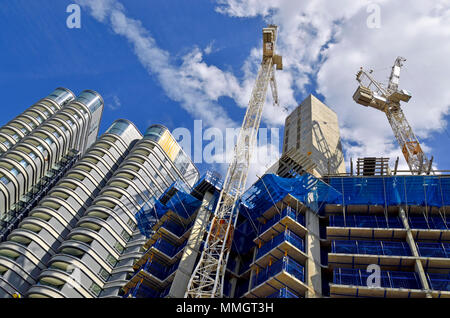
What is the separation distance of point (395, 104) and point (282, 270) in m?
45.6

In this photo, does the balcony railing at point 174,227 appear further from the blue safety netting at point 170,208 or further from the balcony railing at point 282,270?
the balcony railing at point 282,270

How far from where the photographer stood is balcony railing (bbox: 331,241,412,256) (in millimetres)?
31341

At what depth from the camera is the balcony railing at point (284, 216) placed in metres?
35.4

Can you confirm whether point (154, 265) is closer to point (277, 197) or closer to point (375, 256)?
point (277, 197)

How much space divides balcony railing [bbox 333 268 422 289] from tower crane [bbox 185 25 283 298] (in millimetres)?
9793

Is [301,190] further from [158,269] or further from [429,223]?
[158,269]

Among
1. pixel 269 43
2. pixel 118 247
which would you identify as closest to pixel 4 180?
pixel 118 247

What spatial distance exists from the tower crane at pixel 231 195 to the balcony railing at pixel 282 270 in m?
3.51

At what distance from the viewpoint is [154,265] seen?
132 feet

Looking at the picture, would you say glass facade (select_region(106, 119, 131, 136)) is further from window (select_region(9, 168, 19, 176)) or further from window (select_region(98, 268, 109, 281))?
window (select_region(98, 268, 109, 281))

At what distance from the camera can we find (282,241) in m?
32.6

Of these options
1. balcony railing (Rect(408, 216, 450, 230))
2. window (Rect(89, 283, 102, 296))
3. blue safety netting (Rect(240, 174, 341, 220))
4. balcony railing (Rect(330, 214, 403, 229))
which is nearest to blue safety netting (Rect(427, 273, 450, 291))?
balcony railing (Rect(408, 216, 450, 230))

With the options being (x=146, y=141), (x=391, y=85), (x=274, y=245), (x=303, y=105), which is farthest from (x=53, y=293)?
(x=391, y=85)
